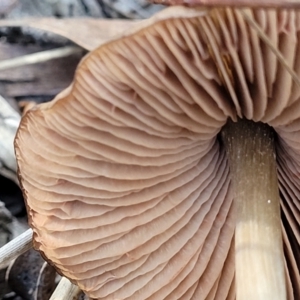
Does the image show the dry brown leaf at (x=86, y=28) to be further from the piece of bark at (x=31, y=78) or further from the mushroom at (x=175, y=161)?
the piece of bark at (x=31, y=78)

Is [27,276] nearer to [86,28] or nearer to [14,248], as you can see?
[14,248]

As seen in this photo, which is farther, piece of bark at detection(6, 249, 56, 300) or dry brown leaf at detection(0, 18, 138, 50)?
piece of bark at detection(6, 249, 56, 300)

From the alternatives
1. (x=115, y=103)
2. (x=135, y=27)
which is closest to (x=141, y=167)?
(x=115, y=103)

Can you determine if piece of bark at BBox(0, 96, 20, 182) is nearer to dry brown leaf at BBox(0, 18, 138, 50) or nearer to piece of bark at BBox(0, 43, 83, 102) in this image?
piece of bark at BBox(0, 43, 83, 102)

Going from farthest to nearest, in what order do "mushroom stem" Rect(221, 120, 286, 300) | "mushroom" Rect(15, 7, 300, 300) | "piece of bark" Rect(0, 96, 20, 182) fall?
"piece of bark" Rect(0, 96, 20, 182)
"mushroom stem" Rect(221, 120, 286, 300)
"mushroom" Rect(15, 7, 300, 300)

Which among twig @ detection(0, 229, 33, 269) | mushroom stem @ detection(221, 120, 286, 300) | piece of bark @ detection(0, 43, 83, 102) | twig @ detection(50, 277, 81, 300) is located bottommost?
twig @ detection(50, 277, 81, 300)

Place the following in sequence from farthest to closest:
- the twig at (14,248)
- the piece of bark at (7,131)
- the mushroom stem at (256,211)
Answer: the piece of bark at (7,131) → the twig at (14,248) → the mushroom stem at (256,211)

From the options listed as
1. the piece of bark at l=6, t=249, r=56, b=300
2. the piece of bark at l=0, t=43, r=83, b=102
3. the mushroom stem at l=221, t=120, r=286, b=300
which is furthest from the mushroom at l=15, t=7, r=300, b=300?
the piece of bark at l=0, t=43, r=83, b=102

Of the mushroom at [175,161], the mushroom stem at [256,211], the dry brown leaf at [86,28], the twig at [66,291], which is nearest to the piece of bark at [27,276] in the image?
the twig at [66,291]

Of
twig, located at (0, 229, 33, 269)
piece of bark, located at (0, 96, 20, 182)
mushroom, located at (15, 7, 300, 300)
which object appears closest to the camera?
mushroom, located at (15, 7, 300, 300)
